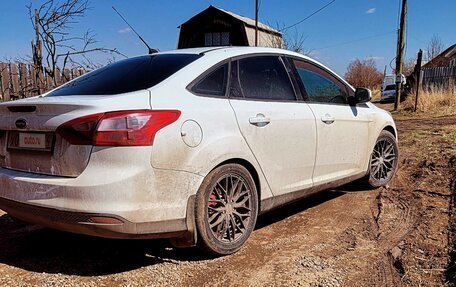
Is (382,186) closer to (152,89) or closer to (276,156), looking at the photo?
(276,156)

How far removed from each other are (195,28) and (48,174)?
3024 cm

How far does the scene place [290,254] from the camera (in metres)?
3.34

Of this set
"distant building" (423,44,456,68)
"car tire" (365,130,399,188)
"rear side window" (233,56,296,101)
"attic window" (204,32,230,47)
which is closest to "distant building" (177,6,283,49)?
"attic window" (204,32,230,47)

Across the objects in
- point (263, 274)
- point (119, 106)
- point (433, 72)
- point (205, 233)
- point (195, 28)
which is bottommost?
point (263, 274)

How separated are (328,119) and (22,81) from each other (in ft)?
21.4

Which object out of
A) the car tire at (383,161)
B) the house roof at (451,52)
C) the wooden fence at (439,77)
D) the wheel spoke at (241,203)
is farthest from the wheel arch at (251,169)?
the house roof at (451,52)

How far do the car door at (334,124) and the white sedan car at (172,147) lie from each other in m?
0.02

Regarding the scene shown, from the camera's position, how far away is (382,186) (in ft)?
17.4

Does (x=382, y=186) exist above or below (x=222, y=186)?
below

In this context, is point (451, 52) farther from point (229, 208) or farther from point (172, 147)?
point (172, 147)

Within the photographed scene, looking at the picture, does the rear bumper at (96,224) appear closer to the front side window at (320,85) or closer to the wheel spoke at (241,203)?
the wheel spoke at (241,203)

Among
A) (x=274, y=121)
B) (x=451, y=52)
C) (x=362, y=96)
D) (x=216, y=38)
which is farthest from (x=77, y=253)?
(x=451, y=52)

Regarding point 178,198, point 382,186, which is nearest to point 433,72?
point 382,186

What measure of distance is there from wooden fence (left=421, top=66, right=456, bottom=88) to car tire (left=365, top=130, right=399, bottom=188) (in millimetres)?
17898
